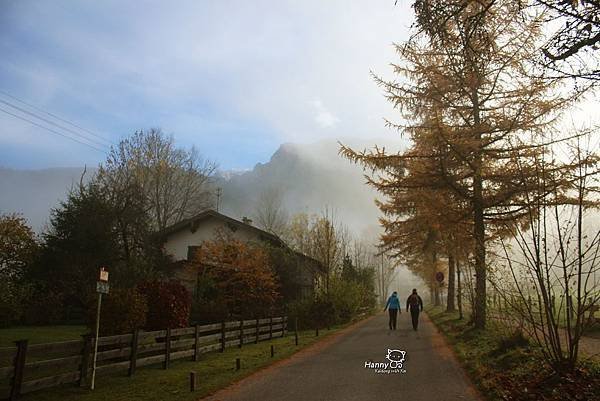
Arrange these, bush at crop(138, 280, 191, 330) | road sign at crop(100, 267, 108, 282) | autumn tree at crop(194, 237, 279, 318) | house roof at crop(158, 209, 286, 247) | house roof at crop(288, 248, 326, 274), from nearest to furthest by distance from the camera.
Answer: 1. road sign at crop(100, 267, 108, 282)
2. bush at crop(138, 280, 191, 330)
3. autumn tree at crop(194, 237, 279, 318)
4. house roof at crop(288, 248, 326, 274)
5. house roof at crop(158, 209, 286, 247)

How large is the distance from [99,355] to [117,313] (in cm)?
160

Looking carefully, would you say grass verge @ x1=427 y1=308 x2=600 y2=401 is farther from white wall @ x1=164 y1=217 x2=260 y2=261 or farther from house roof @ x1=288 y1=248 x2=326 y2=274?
white wall @ x1=164 y1=217 x2=260 y2=261

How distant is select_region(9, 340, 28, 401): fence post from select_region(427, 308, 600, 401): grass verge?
7963 millimetres

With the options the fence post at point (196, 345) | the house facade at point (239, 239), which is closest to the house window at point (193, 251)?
the house facade at point (239, 239)

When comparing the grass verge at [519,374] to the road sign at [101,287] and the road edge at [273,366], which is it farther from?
the road sign at [101,287]

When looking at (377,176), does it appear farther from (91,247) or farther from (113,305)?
(91,247)

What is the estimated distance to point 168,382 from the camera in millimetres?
9930

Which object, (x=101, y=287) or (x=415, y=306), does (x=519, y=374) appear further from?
(x=415, y=306)

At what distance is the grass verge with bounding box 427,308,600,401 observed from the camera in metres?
7.10

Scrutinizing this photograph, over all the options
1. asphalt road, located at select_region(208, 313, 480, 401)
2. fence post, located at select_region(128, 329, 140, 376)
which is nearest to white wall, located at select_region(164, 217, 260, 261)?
asphalt road, located at select_region(208, 313, 480, 401)

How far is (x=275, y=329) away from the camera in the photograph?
20.5 meters

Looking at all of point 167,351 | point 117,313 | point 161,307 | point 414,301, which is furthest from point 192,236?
point 117,313

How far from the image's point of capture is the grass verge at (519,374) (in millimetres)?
7098

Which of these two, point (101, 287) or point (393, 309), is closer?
point (101, 287)
